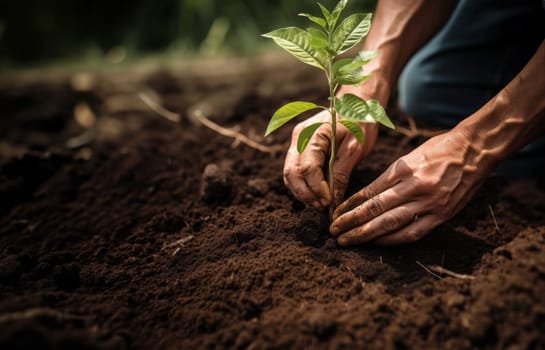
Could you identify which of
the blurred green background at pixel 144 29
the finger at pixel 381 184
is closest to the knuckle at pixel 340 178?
the finger at pixel 381 184

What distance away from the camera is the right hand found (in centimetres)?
147

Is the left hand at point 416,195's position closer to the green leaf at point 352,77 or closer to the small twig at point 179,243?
the green leaf at point 352,77

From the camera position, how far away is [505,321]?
1.15 metres

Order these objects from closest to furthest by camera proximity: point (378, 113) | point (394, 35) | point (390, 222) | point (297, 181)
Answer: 1. point (378, 113)
2. point (390, 222)
3. point (297, 181)
4. point (394, 35)

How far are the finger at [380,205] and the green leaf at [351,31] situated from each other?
0.50m

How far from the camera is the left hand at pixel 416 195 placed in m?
1.39

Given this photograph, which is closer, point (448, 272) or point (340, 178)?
point (448, 272)

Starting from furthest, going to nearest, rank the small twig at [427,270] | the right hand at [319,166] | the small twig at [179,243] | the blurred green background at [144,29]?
the blurred green background at [144,29], the small twig at [179,243], the right hand at [319,166], the small twig at [427,270]

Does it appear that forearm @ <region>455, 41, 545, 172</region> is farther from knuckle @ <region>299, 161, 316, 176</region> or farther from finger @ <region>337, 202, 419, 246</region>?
knuckle @ <region>299, 161, 316, 176</region>

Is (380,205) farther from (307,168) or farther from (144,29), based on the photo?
(144,29)

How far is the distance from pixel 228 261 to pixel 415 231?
0.67 m

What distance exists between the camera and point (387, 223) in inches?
54.4

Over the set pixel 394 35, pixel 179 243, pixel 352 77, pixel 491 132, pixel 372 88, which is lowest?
pixel 179 243

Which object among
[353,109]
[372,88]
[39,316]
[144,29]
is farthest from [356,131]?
[144,29]
